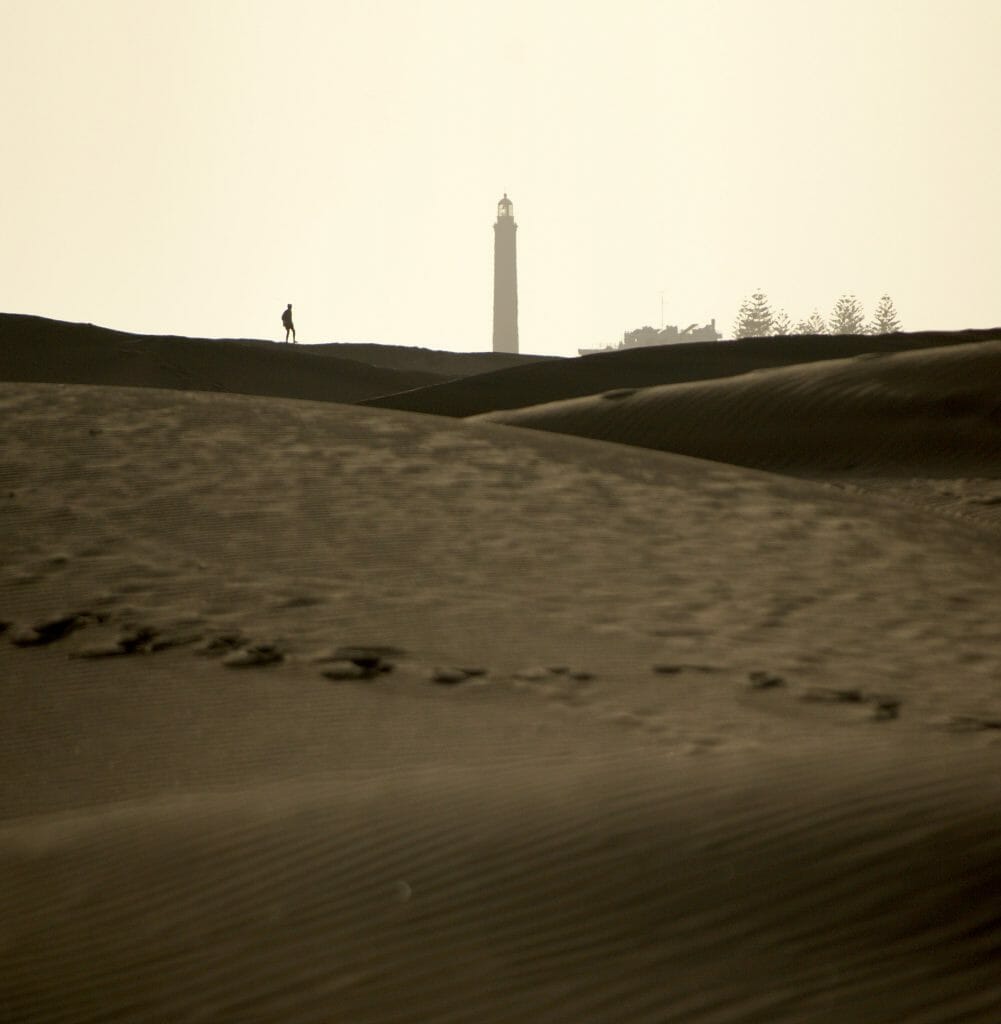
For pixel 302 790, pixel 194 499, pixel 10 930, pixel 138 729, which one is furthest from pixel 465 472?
pixel 10 930

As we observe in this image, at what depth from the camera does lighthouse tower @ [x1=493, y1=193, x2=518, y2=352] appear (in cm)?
9281

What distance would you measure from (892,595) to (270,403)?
298 inches

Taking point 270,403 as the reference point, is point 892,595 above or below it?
below

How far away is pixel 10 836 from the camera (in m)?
4.44

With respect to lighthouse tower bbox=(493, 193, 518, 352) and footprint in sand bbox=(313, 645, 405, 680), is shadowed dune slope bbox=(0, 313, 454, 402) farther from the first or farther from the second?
lighthouse tower bbox=(493, 193, 518, 352)

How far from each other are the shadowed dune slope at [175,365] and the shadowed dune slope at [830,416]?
8986mm

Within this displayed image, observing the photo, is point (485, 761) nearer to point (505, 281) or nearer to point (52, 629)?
point (52, 629)

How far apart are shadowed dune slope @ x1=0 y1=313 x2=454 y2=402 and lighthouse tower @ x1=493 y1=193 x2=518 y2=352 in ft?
211

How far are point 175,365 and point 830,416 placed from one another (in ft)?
46.0

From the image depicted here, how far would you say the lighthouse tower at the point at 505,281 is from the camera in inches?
3654

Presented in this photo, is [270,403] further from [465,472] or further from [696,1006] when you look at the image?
[696,1006]

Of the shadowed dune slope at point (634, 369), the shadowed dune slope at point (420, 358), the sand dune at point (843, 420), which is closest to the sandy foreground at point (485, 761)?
the sand dune at point (843, 420)

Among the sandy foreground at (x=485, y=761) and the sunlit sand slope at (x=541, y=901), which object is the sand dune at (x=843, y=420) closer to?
the sandy foreground at (x=485, y=761)

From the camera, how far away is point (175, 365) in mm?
26688
